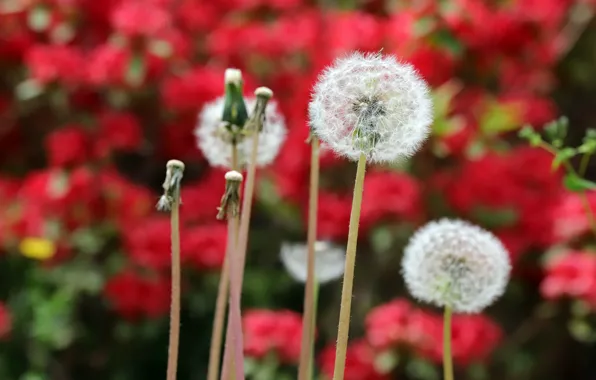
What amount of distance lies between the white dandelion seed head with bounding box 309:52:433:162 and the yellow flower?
4.81 feet

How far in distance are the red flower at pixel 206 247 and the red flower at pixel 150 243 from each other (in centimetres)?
5

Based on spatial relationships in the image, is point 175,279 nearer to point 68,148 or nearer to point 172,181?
point 172,181

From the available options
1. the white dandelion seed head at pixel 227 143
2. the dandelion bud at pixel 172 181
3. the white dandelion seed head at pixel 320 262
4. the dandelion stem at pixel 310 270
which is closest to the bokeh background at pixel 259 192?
the white dandelion seed head at pixel 320 262

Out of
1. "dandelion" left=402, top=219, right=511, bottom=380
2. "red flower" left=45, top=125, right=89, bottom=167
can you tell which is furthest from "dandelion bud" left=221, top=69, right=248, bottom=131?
"red flower" left=45, top=125, right=89, bottom=167

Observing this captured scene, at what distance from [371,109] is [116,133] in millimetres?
1511

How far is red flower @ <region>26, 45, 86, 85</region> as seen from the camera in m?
2.10

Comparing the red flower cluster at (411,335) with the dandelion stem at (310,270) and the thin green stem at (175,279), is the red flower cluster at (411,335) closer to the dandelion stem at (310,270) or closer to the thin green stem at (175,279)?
the dandelion stem at (310,270)

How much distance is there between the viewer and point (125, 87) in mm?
2143

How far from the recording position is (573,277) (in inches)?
76.9

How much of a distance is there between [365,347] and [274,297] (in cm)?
54

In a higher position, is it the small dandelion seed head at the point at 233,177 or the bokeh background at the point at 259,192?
the bokeh background at the point at 259,192

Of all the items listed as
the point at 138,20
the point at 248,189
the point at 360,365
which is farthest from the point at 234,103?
the point at 138,20

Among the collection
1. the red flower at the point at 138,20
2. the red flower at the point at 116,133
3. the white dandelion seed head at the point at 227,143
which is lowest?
the white dandelion seed head at the point at 227,143

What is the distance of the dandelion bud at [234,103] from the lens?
0.80 meters
